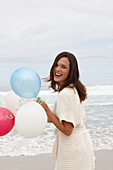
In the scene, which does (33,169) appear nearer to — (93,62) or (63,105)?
(63,105)

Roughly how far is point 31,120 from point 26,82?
28 centimetres

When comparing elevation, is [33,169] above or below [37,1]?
below

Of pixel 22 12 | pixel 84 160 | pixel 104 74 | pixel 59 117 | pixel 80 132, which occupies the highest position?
pixel 22 12

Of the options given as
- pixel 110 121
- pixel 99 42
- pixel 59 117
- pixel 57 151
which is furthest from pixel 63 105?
pixel 99 42

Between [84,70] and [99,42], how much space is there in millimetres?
3414

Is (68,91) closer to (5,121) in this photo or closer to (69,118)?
(69,118)

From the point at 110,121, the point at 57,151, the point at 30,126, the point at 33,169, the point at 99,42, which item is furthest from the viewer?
the point at 99,42

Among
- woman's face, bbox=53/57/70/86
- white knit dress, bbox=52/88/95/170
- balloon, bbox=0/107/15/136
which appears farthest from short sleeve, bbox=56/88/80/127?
balloon, bbox=0/107/15/136

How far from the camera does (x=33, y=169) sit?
3.42m

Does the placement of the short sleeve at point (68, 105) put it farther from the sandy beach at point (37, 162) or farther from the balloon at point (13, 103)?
the sandy beach at point (37, 162)

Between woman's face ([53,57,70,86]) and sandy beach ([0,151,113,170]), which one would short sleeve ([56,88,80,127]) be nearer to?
woman's face ([53,57,70,86])

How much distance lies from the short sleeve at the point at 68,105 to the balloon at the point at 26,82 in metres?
0.21

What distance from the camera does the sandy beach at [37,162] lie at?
346cm

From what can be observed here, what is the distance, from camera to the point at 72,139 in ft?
6.27
